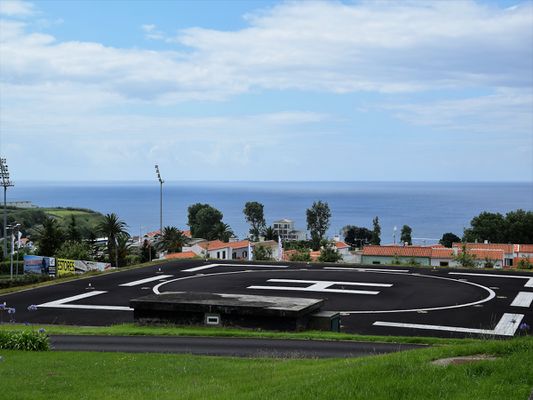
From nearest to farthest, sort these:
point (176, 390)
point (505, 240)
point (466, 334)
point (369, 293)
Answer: point (176, 390), point (466, 334), point (369, 293), point (505, 240)

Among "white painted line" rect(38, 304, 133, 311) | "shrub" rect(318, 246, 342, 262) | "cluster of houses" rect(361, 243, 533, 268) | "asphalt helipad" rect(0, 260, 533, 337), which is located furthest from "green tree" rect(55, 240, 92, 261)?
"cluster of houses" rect(361, 243, 533, 268)

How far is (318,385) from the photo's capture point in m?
10.2

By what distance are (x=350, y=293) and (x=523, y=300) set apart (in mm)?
9551

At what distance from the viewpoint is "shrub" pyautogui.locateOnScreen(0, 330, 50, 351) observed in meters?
20.1

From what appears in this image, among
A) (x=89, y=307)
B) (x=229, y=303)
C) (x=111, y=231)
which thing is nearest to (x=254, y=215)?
(x=111, y=231)

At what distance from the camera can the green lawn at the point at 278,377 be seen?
9547 mm

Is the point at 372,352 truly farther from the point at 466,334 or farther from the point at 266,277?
the point at 266,277

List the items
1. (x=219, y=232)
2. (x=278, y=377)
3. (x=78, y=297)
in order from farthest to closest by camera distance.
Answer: (x=219, y=232) < (x=78, y=297) < (x=278, y=377)

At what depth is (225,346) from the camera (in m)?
21.6

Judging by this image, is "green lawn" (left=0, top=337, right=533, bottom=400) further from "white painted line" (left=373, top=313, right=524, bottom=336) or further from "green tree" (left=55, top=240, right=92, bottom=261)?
"green tree" (left=55, top=240, right=92, bottom=261)

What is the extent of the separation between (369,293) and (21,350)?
2153 cm

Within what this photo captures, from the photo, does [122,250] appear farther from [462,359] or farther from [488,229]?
[488,229]

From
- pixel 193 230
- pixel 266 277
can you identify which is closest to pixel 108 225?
pixel 266 277

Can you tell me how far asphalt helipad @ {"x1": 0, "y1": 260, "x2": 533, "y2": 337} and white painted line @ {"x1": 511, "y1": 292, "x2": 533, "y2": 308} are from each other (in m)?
0.05
